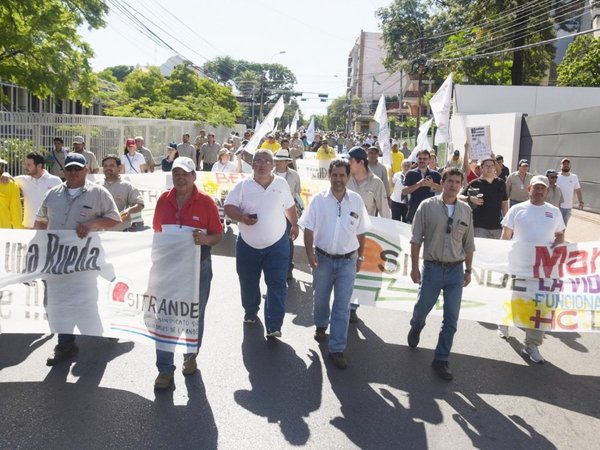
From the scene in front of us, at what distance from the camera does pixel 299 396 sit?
4.87 metres

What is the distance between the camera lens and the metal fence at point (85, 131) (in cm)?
1583

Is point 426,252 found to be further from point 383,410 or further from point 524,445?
point 524,445

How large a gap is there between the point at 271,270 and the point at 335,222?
0.90 metres

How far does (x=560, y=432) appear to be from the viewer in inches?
176

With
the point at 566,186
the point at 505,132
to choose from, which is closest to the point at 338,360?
the point at 566,186

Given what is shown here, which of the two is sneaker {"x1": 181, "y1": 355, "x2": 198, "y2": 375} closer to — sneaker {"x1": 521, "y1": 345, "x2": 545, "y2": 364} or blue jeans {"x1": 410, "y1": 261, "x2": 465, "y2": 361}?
blue jeans {"x1": 410, "y1": 261, "x2": 465, "y2": 361}

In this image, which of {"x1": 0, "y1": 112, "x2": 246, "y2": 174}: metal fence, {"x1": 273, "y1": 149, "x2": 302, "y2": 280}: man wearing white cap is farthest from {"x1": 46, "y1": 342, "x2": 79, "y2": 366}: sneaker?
{"x1": 0, "y1": 112, "x2": 246, "y2": 174}: metal fence

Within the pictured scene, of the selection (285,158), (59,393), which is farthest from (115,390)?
(285,158)

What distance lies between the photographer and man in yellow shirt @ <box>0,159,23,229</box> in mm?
6742

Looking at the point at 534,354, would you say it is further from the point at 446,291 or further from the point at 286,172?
the point at 286,172

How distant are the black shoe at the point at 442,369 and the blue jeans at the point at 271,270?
5.00ft

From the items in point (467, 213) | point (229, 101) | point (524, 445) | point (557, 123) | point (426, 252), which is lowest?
point (524, 445)

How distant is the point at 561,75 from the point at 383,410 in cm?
3607

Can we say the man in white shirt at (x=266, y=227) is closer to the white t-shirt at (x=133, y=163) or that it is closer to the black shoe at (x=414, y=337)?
the black shoe at (x=414, y=337)
